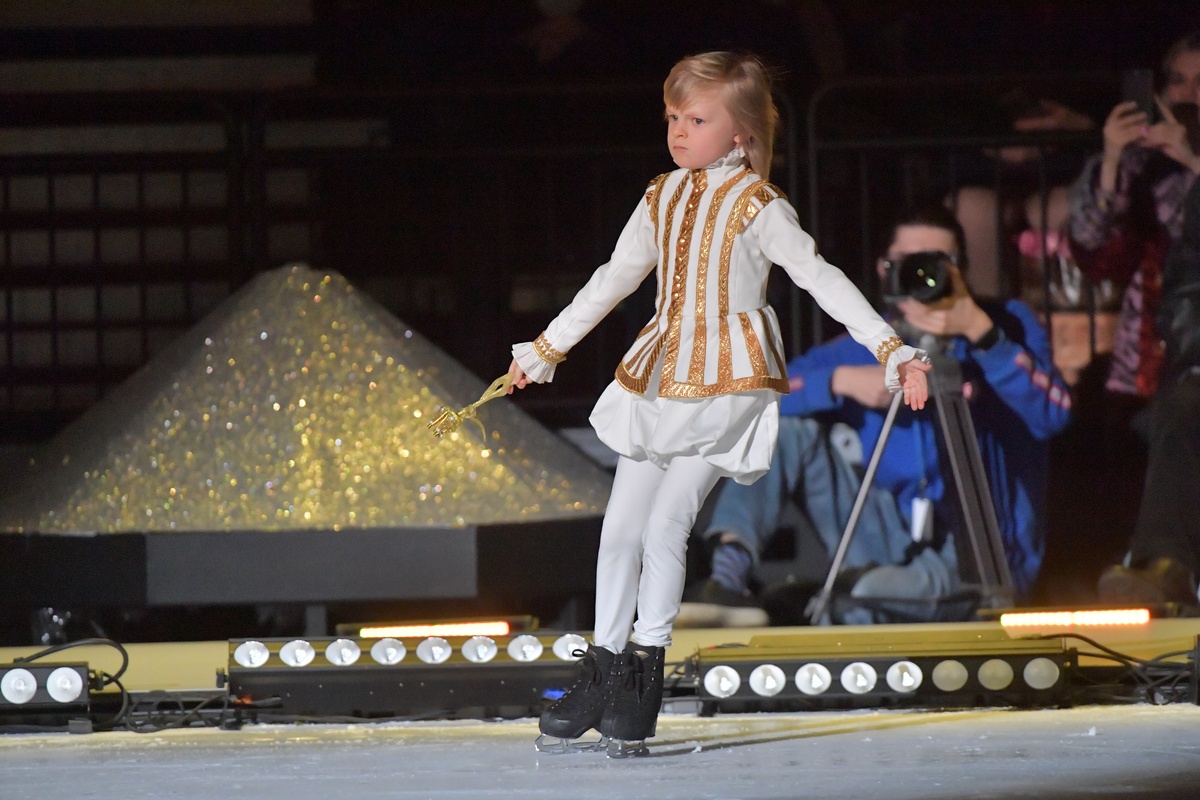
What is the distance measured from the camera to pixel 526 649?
8.17 feet

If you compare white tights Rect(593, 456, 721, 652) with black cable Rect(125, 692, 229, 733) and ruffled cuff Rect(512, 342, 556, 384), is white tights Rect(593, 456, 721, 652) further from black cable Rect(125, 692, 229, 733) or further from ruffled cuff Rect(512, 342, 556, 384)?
black cable Rect(125, 692, 229, 733)

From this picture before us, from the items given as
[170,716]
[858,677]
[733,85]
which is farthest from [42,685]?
[733,85]

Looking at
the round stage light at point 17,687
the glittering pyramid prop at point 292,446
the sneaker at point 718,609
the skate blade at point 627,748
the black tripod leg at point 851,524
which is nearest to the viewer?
the skate blade at point 627,748

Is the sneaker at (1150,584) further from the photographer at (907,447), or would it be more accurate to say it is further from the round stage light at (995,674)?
the round stage light at (995,674)

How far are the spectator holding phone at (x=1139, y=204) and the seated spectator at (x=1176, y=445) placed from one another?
3 cm

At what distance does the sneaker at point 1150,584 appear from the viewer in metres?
3.46

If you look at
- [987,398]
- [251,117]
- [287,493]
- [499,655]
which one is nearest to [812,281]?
[499,655]

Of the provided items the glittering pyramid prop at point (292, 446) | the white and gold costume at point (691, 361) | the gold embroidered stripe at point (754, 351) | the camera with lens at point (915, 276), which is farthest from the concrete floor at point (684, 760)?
the camera with lens at point (915, 276)

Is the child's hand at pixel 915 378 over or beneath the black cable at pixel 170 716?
over

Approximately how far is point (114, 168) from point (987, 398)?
6.84ft

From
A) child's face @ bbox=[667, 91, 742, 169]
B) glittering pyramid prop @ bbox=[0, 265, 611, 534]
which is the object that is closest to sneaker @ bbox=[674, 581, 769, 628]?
glittering pyramid prop @ bbox=[0, 265, 611, 534]

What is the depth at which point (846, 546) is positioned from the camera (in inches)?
134

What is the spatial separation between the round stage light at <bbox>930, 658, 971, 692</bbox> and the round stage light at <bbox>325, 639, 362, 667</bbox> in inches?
37.0

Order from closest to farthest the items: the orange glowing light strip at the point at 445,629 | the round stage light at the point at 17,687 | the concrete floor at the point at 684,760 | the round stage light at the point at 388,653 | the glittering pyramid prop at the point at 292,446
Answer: the concrete floor at the point at 684,760 < the round stage light at the point at 17,687 < the round stage light at the point at 388,653 < the orange glowing light strip at the point at 445,629 < the glittering pyramid prop at the point at 292,446
